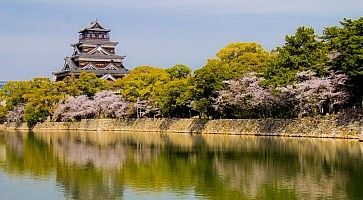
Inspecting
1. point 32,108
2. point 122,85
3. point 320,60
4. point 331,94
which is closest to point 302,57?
point 320,60

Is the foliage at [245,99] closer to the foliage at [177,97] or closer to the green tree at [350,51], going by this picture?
the foliage at [177,97]

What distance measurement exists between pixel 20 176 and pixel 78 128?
41.7 metres

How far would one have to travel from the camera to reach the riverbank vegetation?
33844 mm

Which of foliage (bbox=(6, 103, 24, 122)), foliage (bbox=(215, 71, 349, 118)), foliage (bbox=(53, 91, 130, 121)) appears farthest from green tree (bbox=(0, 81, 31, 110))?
foliage (bbox=(215, 71, 349, 118))

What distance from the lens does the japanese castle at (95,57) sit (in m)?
76.2

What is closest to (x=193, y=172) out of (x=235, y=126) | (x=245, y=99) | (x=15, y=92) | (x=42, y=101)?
(x=245, y=99)

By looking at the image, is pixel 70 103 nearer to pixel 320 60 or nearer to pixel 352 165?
pixel 320 60

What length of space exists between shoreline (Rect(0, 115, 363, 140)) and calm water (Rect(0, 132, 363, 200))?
266cm

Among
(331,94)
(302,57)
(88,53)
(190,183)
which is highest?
(88,53)

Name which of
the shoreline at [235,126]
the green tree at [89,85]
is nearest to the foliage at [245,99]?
the shoreline at [235,126]

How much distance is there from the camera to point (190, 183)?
58.7 feet

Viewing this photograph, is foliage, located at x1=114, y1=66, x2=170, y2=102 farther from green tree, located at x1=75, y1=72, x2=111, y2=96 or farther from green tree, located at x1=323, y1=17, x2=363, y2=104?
green tree, located at x1=323, y1=17, x2=363, y2=104

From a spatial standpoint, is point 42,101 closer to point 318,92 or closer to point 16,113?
point 16,113

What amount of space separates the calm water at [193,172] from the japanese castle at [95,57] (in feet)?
150
